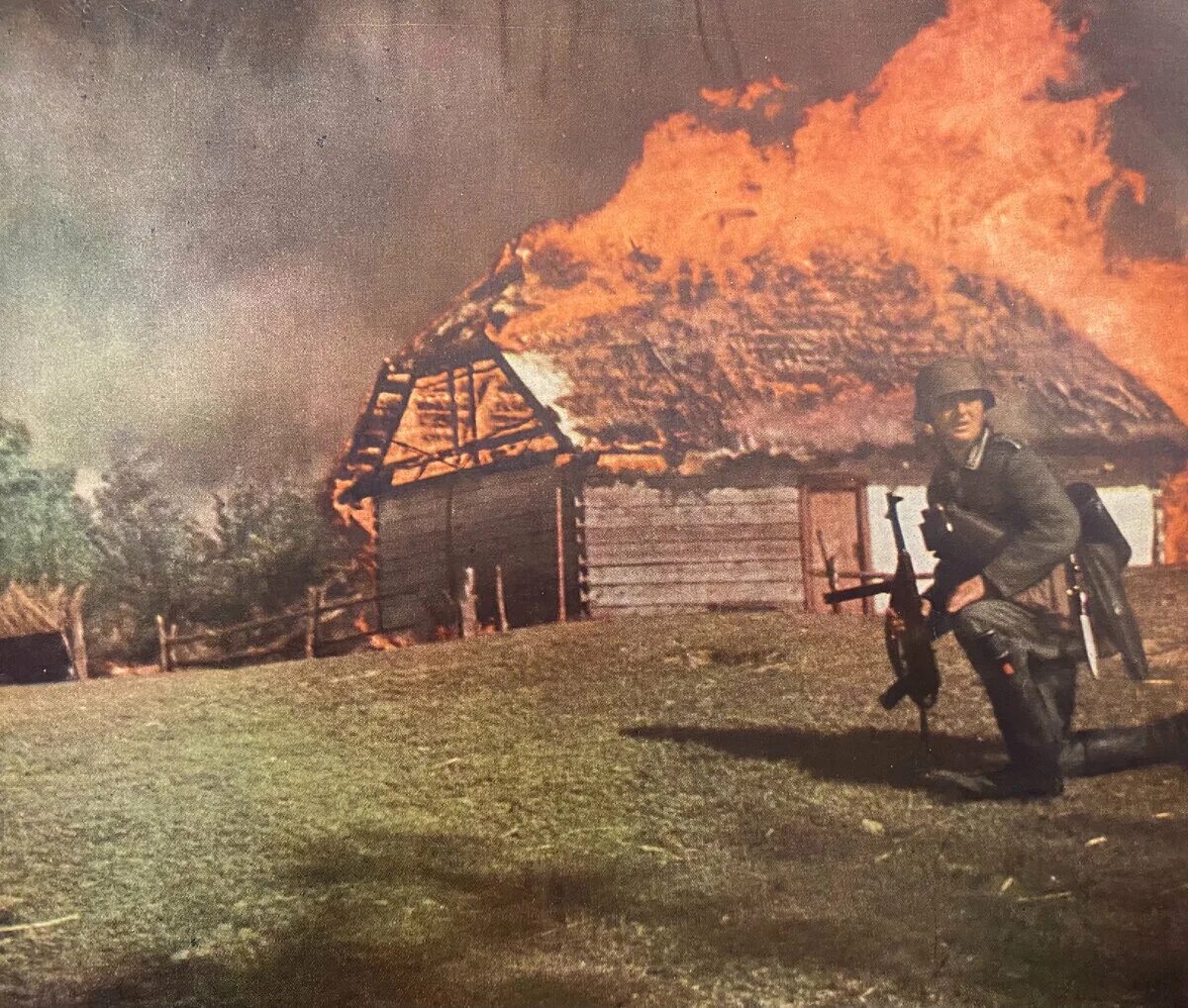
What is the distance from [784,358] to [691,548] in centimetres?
99

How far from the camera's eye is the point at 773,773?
5094 mm

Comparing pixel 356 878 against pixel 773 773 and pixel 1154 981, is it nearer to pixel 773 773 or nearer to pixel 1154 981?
pixel 773 773

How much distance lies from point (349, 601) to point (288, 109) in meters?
2.33

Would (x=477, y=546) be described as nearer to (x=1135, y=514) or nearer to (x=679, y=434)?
(x=679, y=434)

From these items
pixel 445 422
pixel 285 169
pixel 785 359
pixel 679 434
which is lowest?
pixel 679 434

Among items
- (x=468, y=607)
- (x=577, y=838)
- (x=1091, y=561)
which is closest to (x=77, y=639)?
(x=468, y=607)

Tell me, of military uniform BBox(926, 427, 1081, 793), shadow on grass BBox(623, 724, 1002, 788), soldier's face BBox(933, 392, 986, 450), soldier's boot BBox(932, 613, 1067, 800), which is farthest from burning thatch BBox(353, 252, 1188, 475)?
shadow on grass BBox(623, 724, 1002, 788)

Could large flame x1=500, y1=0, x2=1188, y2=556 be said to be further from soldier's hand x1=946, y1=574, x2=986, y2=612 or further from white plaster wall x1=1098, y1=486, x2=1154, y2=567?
soldier's hand x1=946, y1=574, x2=986, y2=612

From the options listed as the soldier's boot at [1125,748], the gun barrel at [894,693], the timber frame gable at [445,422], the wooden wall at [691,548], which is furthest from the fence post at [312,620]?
the soldier's boot at [1125,748]

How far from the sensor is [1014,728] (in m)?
5.09

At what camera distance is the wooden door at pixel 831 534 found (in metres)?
5.54

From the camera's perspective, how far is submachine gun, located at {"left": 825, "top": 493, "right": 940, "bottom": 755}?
521 centimetres

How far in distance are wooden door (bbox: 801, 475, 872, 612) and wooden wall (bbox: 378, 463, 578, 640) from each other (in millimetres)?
1108

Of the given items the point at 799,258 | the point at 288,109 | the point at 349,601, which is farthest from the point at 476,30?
the point at 349,601
